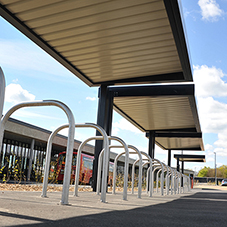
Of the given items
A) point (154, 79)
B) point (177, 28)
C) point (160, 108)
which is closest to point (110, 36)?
point (177, 28)

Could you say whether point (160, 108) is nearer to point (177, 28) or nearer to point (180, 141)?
point (177, 28)

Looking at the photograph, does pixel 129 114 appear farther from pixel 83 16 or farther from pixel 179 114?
pixel 83 16

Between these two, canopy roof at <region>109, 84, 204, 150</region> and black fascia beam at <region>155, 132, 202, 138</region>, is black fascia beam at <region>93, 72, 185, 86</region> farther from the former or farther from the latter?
black fascia beam at <region>155, 132, 202, 138</region>

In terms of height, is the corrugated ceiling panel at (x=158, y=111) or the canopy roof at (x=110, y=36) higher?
the canopy roof at (x=110, y=36)

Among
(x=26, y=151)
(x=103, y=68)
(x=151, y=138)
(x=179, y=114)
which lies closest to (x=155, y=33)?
(x=103, y=68)

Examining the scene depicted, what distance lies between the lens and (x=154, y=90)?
10227mm

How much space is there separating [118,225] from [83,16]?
474cm

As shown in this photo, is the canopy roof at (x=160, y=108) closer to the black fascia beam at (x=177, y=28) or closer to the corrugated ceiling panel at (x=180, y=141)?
the corrugated ceiling panel at (x=180, y=141)

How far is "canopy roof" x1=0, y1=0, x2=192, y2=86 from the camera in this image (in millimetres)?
5734

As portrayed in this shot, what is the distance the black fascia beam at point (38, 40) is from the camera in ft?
20.1

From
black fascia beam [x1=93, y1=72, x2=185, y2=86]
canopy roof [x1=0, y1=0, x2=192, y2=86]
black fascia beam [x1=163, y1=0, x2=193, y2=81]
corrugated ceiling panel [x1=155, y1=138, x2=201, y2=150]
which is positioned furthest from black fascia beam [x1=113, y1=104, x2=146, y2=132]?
black fascia beam [x1=163, y1=0, x2=193, y2=81]

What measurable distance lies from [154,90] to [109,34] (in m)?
3.93

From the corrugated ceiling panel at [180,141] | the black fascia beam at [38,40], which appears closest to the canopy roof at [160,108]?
the black fascia beam at [38,40]

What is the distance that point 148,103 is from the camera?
40.1ft
